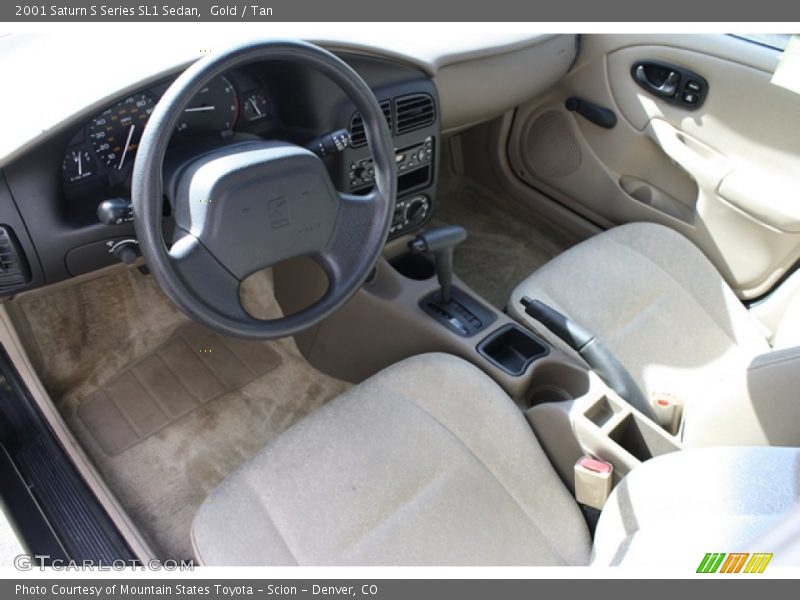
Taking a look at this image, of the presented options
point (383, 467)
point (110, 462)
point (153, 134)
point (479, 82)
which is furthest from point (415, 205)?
point (110, 462)

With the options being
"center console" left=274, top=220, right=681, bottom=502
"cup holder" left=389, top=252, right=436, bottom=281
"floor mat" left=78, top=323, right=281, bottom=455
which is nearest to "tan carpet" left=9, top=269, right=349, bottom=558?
"floor mat" left=78, top=323, right=281, bottom=455

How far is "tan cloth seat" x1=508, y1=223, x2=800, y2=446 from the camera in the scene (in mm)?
1595

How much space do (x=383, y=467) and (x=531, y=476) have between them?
0.90 ft

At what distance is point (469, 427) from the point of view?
49.4 inches

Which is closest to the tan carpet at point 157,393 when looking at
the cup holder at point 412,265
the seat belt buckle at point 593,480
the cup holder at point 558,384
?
the cup holder at point 412,265

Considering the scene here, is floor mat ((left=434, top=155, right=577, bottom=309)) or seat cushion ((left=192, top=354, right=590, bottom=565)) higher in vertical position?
seat cushion ((left=192, top=354, right=590, bottom=565))

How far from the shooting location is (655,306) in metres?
1.66

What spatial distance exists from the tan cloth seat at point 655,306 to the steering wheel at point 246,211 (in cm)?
58

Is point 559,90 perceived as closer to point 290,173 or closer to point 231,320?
point 290,173

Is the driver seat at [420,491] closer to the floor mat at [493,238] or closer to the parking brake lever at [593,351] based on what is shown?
the parking brake lever at [593,351]

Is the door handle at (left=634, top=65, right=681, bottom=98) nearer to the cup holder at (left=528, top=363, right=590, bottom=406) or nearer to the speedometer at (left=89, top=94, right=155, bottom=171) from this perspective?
the cup holder at (left=528, top=363, right=590, bottom=406)

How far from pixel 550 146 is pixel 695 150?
20.0 inches

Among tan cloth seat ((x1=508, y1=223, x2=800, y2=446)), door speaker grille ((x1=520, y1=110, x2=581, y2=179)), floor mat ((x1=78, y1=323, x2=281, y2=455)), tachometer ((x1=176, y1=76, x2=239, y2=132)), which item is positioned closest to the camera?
tachometer ((x1=176, y1=76, x2=239, y2=132))

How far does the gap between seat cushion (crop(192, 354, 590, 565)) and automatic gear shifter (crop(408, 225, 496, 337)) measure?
23 centimetres
